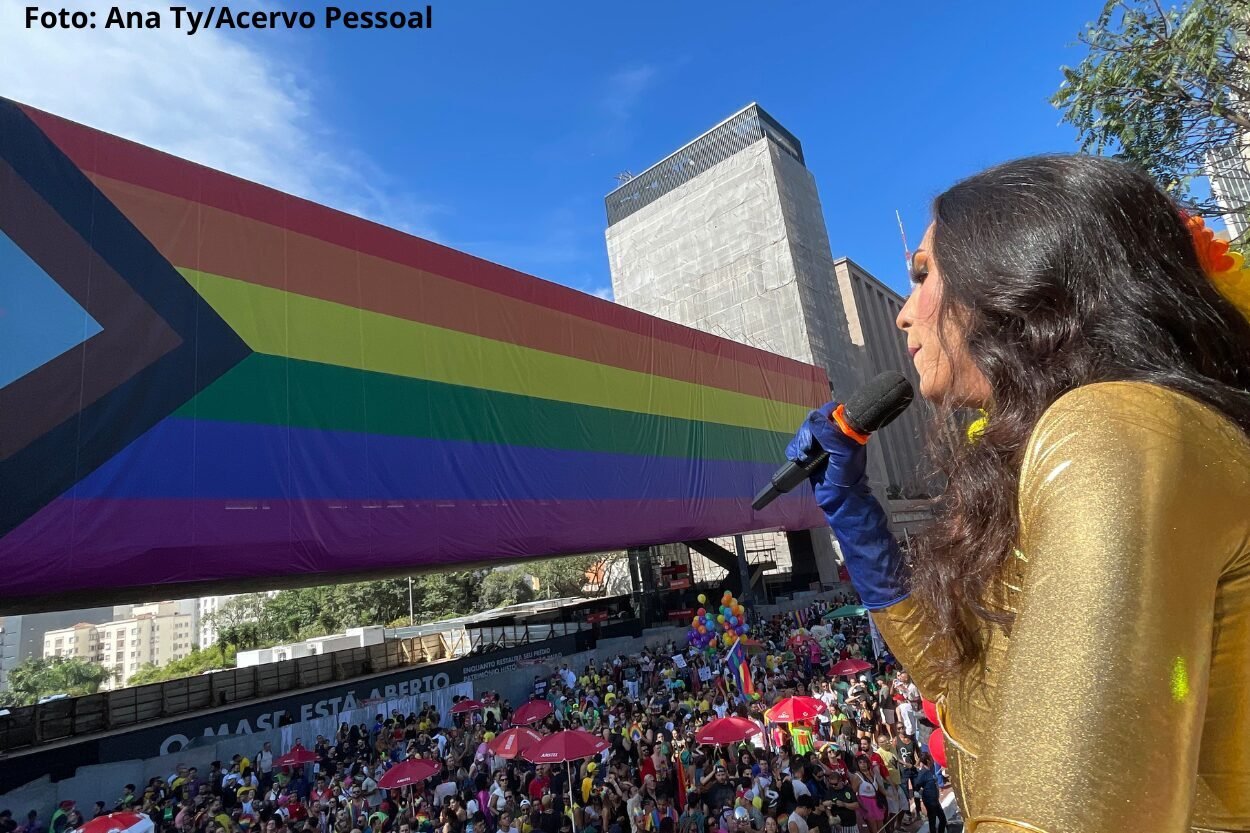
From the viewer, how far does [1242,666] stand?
25.9 inches

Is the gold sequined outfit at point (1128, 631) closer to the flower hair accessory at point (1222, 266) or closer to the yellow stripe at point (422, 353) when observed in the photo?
the flower hair accessory at point (1222, 266)

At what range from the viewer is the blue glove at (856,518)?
4.61 ft

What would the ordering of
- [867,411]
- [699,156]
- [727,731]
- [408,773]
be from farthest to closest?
[699,156] → [408,773] → [727,731] → [867,411]

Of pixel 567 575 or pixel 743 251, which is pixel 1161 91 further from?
pixel 567 575

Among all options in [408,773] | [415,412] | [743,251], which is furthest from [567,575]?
[408,773]

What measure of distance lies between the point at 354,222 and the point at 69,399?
6.33 metres

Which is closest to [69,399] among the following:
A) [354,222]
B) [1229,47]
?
[354,222]

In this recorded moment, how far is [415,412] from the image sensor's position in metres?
14.0

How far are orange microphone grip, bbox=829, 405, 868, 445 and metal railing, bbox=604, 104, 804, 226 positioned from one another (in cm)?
3470

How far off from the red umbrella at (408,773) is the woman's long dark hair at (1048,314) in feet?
31.7

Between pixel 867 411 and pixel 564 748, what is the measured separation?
786 centimetres

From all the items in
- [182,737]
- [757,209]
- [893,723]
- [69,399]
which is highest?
[757,209]

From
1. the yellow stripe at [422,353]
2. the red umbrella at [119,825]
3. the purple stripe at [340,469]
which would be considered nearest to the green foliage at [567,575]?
the yellow stripe at [422,353]

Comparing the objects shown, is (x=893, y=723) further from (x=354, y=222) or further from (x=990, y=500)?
(x=354, y=222)
